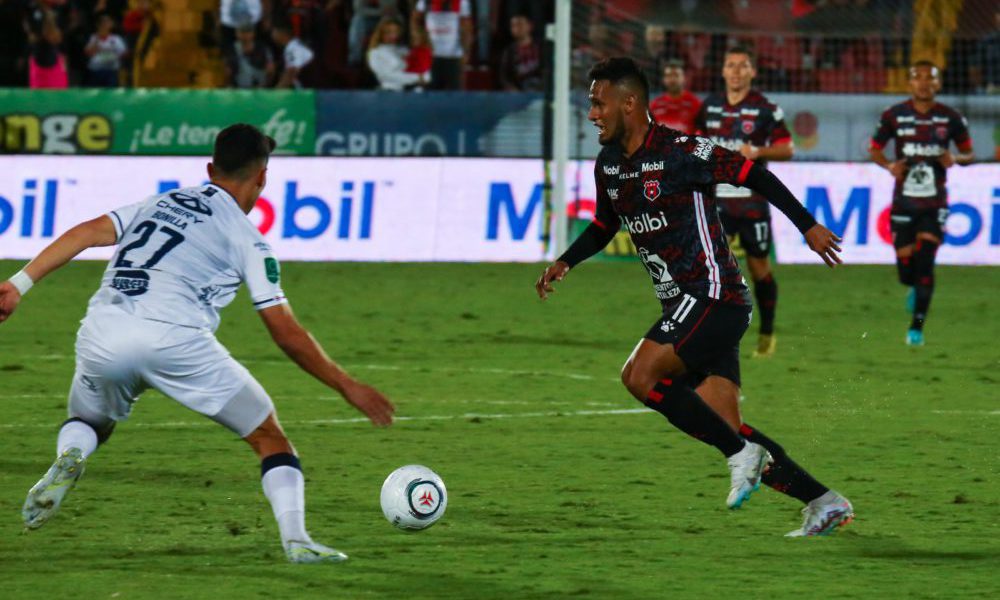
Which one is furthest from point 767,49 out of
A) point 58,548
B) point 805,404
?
point 58,548

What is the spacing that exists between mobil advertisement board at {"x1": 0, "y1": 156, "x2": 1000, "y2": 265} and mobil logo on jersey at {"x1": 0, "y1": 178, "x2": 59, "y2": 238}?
0.4 inches

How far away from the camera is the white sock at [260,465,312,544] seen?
6375 millimetres

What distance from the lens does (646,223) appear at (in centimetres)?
757

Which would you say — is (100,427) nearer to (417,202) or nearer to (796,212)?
(796,212)

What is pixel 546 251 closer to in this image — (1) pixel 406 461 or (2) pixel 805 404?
(2) pixel 805 404

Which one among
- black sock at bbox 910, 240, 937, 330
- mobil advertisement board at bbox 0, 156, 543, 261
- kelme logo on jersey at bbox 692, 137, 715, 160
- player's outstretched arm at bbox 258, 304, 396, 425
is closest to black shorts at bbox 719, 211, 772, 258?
black sock at bbox 910, 240, 937, 330

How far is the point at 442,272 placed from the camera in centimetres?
1964

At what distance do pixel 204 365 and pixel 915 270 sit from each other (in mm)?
9300

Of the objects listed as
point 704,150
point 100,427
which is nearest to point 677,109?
point 704,150

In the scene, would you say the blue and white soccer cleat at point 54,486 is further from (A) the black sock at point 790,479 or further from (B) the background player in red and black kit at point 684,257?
(A) the black sock at point 790,479

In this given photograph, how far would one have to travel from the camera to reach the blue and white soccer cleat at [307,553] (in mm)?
6414

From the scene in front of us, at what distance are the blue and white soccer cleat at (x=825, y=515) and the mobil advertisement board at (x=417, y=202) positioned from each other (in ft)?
42.2

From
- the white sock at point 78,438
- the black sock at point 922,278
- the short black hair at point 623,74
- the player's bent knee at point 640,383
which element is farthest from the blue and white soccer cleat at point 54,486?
the black sock at point 922,278

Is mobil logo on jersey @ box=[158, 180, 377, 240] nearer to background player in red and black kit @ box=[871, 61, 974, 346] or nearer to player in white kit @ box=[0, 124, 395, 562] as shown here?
background player in red and black kit @ box=[871, 61, 974, 346]
